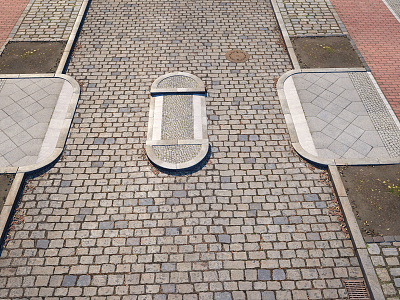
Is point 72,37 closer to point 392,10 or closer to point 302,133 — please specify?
point 302,133

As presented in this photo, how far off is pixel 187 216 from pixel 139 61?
7232 mm

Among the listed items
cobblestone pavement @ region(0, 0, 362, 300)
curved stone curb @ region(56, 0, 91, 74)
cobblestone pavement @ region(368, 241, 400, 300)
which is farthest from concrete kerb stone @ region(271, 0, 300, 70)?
curved stone curb @ region(56, 0, 91, 74)

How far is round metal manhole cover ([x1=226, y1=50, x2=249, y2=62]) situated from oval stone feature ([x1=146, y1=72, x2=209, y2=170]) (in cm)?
203

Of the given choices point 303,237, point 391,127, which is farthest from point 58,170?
point 391,127

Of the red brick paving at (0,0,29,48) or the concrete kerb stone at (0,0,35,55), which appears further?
the red brick paving at (0,0,29,48)

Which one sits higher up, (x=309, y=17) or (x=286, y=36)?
(x=309, y=17)

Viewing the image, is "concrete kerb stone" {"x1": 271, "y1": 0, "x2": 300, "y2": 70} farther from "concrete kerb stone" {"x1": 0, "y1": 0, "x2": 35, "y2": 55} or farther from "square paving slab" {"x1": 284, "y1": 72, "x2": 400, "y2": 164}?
"concrete kerb stone" {"x1": 0, "y1": 0, "x2": 35, "y2": 55}

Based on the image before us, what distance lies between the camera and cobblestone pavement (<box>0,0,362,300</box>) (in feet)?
24.8

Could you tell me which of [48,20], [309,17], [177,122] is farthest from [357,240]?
[48,20]

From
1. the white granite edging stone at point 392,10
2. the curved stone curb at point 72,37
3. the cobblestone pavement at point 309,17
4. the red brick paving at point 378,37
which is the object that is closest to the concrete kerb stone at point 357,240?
the red brick paving at point 378,37

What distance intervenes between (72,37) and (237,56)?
7.11 m

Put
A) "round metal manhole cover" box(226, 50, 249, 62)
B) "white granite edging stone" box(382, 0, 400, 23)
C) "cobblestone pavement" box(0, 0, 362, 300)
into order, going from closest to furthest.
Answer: "cobblestone pavement" box(0, 0, 362, 300) < "round metal manhole cover" box(226, 50, 249, 62) < "white granite edging stone" box(382, 0, 400, 23)

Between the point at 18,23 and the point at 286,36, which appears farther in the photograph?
the point at 18,23

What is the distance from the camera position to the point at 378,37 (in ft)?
46.1
